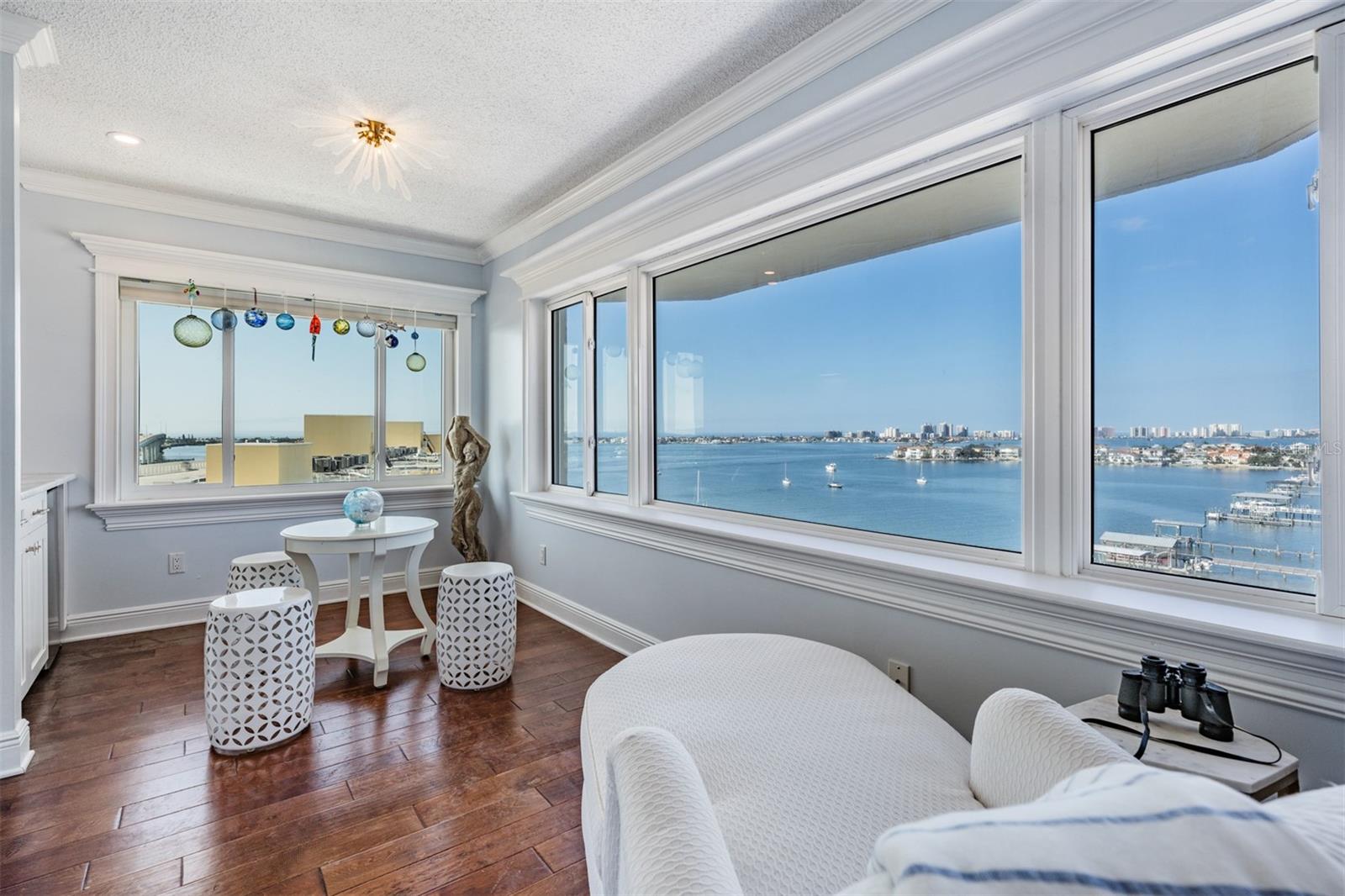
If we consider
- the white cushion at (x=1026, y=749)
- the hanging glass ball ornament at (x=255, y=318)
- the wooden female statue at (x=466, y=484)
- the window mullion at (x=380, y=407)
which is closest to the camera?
the white cushion at (x=1026, y=749)

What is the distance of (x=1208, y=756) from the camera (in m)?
1.02

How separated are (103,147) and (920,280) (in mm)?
3864

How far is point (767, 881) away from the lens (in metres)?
0.94

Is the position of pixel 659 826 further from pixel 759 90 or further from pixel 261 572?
pixel 261 572

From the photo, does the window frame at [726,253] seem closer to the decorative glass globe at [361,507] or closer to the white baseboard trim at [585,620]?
the white baseboard trim at [585,620]

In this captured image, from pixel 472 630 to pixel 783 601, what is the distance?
138 cm

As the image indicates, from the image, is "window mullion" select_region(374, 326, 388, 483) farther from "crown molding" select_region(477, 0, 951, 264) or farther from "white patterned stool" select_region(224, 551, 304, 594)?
"crown molding" select_region(477, 0, 951, 264)

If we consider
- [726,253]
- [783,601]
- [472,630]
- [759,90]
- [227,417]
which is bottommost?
[472,630]

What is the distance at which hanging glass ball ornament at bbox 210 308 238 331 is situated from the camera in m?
3.70

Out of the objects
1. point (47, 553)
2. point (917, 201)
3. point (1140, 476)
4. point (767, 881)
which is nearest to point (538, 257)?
point (917, 201)

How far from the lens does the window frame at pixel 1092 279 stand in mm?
1247

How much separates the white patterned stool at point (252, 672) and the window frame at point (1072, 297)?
1722 mm

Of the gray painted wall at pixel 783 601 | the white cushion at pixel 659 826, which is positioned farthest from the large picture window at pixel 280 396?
the white cushion at pixel 659 826

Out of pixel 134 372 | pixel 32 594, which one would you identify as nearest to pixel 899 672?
pixel 32 594
